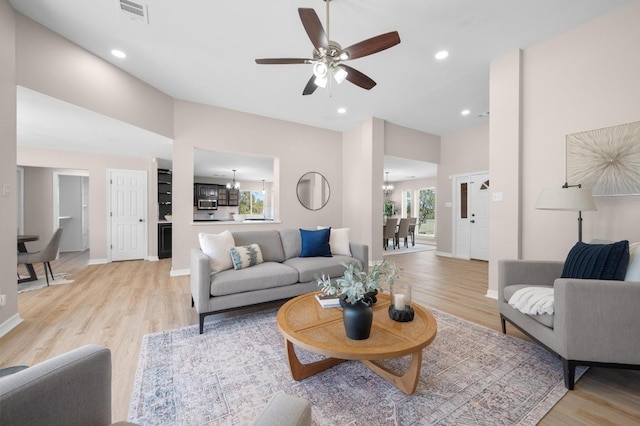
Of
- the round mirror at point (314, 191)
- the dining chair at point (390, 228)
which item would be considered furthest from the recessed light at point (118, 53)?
the dining chair at point (390, 228)

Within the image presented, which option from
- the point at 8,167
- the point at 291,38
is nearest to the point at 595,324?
the point at 291,38

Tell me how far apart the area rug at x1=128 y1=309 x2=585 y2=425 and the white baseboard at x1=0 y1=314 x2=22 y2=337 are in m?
1.31

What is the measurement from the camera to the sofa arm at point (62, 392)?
680 mm

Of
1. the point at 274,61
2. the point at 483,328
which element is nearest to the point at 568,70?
the point at 483,328

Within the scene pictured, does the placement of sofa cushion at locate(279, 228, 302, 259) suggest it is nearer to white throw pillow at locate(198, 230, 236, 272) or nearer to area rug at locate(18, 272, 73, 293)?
white throw pillow at locate(198, 230, 236, 272)

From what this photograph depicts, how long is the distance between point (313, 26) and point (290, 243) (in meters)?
2.41

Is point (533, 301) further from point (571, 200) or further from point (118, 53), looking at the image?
point (118, 53)

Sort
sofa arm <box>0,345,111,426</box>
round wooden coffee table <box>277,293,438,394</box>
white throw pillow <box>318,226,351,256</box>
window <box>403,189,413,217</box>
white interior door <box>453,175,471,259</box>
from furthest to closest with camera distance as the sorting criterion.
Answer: window <box>403,189,413,217</box>, white interior door <box>453,175,471,259</box>, white throw pillow <box>318,226,351,256</box>, round wooden coffee table <box>277,293,438,394</box>, sofa arm <box>0,345,111,426</box>

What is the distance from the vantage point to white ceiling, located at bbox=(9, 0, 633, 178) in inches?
99.2

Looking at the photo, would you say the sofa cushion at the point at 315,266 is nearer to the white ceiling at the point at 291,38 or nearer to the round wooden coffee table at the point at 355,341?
the round wooden coffee table at the point at 355,341

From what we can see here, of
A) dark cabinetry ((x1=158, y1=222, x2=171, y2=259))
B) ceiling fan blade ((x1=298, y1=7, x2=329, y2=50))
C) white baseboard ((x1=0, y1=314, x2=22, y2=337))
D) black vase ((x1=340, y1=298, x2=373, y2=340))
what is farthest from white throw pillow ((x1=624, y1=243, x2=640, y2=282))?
dark cabinetry ((x1=158, y1=222, x2=171, y2=259))

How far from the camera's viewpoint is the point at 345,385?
172 centimetres

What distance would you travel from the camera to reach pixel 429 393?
164cm

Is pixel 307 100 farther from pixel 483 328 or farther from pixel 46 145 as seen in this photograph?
pixel 46 145
